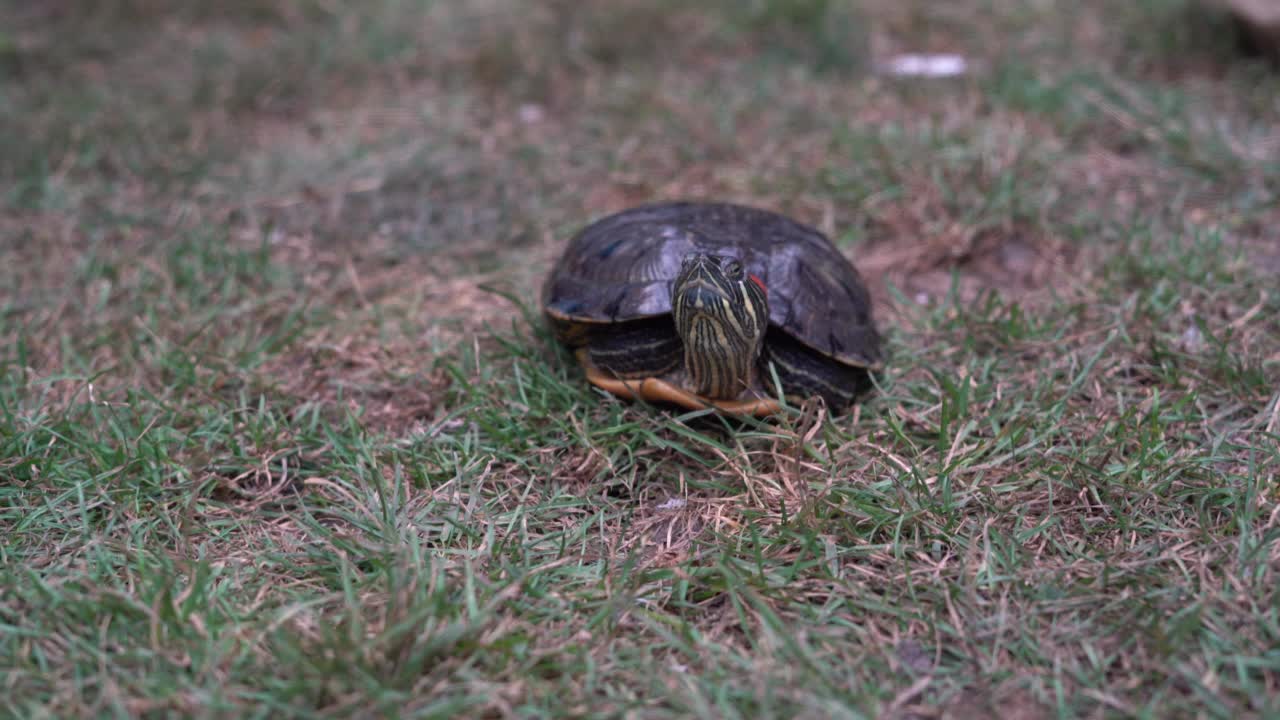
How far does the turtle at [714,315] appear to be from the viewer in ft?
9.86

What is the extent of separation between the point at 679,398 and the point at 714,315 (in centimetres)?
33

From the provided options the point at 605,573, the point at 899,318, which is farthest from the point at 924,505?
the point at 899,318

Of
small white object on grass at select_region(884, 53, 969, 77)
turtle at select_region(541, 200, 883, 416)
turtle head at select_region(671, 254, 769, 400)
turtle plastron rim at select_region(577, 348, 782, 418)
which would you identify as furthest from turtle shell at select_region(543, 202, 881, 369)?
small white object on grass at select_region(884, 53, 969, 77)

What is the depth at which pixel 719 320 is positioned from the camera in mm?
2947

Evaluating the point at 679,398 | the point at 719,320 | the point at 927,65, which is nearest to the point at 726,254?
the point at 719,320

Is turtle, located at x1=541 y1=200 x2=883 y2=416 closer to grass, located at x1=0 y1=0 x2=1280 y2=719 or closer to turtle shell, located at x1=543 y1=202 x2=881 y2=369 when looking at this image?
turtle shell, located at x1=543 y1=202 x2=881 y2=369

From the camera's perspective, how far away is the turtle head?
2.93 meters

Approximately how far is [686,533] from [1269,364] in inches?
85.3

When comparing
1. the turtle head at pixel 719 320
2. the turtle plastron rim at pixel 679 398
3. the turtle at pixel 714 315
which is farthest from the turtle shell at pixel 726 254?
the turtle plastron rim at pixel 679 398

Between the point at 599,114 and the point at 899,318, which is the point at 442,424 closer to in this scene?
the point at 899,318

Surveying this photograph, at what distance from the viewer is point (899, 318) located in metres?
3.85

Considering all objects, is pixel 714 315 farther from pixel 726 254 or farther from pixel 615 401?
pixel 615 401

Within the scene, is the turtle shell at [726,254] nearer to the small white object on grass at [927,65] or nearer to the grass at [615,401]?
the grass at [615,401]

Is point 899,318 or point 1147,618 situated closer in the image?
point 1147,618
